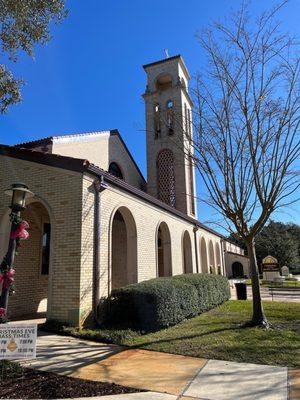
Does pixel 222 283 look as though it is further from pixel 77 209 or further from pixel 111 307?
pixel 77 209

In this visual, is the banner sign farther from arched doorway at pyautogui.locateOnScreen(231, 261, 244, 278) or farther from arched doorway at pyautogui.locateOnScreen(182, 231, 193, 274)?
arched doorway at pyautogui.locateOnScreen(231, 261, 244, 278)

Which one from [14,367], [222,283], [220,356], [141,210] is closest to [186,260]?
[222,283]

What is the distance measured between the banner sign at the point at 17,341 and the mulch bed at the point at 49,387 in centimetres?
41

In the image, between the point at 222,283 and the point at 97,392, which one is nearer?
the point at 97,392

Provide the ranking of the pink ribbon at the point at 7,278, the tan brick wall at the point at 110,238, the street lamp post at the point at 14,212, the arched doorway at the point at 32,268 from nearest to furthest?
1. the pink ribbon at the point at 7,278
2. the street lamp post at the point at 14,212
3. the tan brick wall at the point at 110,238
4. the arched doorway at the point at 32,268

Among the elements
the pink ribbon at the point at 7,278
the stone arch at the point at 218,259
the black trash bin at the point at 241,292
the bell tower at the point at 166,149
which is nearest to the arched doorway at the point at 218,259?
the stone arch at the point at 218,259

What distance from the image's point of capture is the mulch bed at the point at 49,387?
4535 millimetres

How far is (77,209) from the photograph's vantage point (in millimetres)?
8719

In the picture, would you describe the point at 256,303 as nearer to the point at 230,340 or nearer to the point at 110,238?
the point at 230,340

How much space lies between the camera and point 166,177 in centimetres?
2380

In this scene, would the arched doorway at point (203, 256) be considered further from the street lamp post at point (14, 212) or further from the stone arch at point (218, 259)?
the street lamp post at point (14, 212)

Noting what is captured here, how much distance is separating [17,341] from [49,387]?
2.52 feet

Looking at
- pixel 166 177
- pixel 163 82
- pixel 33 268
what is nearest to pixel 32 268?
pixel 33 268

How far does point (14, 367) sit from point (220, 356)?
3496 mm
